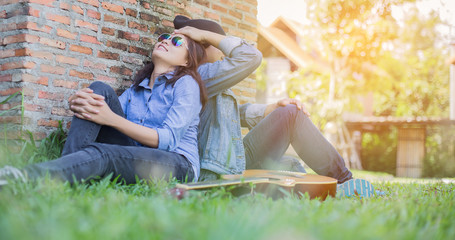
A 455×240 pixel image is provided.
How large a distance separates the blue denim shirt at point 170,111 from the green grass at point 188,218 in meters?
0.50

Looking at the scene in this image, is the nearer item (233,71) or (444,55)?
(233,71)

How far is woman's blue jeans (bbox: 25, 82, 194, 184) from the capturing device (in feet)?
6.85

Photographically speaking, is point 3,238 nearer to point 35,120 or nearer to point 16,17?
point 35,120

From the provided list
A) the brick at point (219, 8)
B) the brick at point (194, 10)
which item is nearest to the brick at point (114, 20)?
the brick at point (194, 10)

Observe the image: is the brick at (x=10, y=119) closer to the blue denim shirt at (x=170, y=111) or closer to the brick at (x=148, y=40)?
the blue denim shirt at (x=170, y=111)

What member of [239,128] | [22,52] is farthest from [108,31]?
[239,128]

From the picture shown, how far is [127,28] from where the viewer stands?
3596mm

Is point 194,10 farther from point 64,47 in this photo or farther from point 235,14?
point 64,47

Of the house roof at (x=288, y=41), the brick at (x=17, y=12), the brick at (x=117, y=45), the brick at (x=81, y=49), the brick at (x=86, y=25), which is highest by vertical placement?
the house roof at (x=288, y=41)

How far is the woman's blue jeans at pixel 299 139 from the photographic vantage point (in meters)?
3.20

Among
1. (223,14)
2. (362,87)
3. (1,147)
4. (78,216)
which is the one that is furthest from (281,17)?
(78,216)

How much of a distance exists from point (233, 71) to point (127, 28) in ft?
3.60

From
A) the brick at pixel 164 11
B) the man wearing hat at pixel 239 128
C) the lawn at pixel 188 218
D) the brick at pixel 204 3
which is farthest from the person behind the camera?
the brick at pixel 204 3

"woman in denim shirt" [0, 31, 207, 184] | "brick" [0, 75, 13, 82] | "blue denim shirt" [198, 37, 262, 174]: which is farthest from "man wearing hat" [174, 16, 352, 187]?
"brick" [0, 75, 13, 82]
